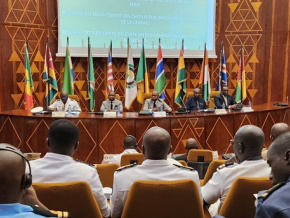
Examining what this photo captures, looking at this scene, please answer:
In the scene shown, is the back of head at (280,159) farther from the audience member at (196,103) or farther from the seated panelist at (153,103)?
the audience member at (196,103)

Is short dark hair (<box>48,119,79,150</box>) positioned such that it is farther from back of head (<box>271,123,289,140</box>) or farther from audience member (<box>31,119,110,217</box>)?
back of head (<box>271,123,289,140</box>)

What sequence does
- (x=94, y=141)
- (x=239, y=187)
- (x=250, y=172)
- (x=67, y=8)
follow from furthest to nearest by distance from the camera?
1. (x=67, y=8)
2. (x=94, y=141)
3. (x=250, y=172)
4. (x=239, y=187)

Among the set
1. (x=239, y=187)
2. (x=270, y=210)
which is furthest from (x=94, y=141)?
(x=270, y=210)

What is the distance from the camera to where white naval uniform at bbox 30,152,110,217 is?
97.6 inches

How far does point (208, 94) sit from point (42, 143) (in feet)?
13.5

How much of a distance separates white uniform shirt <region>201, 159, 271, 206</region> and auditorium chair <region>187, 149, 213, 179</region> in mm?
1533

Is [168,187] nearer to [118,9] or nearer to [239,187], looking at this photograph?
[239,187]

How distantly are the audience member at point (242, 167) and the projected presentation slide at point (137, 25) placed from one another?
277 inches

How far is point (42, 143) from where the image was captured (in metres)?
6.84

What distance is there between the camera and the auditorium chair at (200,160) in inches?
166

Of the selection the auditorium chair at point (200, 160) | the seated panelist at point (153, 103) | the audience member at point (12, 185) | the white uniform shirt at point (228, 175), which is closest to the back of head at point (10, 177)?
the audience member at point (12, 185)

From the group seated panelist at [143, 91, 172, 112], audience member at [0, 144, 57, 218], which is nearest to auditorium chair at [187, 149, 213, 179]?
audience member at [0, 144, 57, 218]

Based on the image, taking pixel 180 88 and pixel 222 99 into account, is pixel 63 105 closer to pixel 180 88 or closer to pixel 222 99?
pixel 180 88

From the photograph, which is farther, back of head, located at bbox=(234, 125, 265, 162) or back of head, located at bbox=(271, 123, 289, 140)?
back of head, located at bbox=(271, 123, 289, 140)
